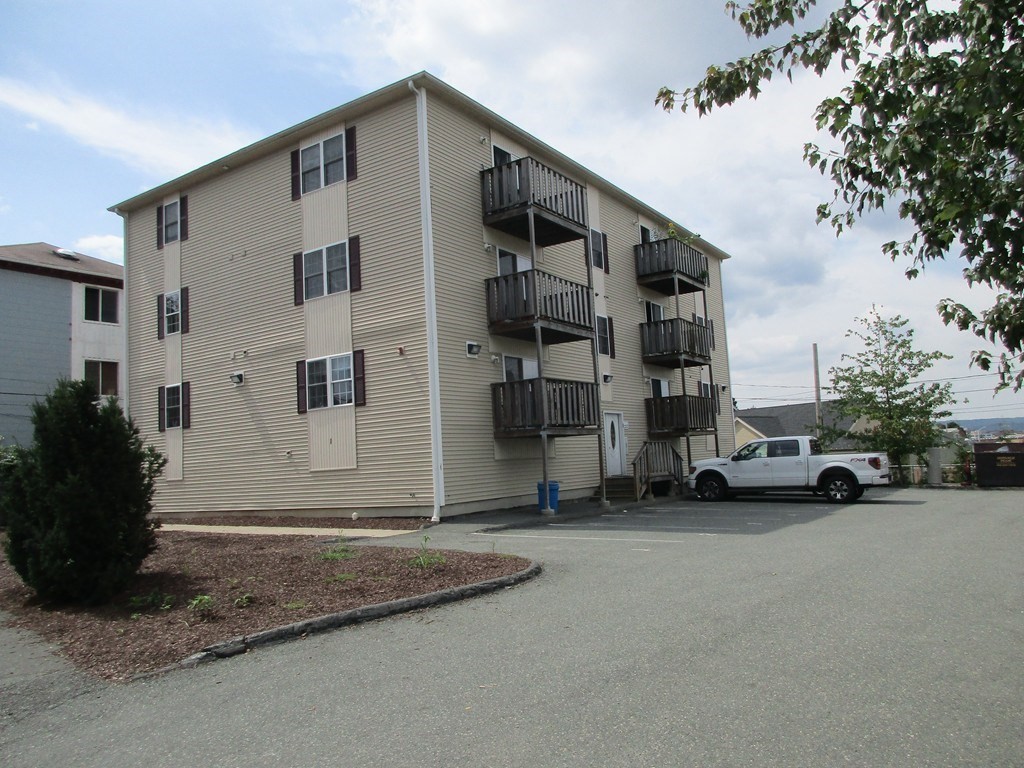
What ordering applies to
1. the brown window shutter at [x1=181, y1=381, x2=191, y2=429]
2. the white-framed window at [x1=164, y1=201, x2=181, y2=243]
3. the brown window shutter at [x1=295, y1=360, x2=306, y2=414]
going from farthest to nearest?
the white-framed window at [x1=164, y1=201, x2=181, y2=243]
the brown window shutter at [x1=181, y1=381, x2=191, y2=429]
the brown window shutter at [x1=295, y1=360, x2=306, y2=414]

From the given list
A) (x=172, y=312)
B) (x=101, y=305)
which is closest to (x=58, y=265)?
(x=101, y=305)

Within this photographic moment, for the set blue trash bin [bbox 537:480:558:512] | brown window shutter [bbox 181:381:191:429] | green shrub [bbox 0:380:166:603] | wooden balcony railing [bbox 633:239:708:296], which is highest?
wooden balcony railing [bbox 633:239:708:296]

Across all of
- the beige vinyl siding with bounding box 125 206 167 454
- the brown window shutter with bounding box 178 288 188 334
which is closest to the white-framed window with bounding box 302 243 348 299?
the brown window shutter with bounding box 178 288 188 334

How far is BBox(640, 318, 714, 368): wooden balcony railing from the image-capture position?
25.1 metres

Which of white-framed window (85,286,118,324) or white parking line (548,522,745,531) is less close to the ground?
white-framed window (85,286,118,324)

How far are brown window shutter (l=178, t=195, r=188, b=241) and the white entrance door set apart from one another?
13.5 meters

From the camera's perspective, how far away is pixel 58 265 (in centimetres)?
2855

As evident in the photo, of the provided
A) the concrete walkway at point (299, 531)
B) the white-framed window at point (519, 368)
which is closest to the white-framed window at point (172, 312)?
the concrete walkway at point (299, 531)

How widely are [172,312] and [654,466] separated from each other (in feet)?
48.4

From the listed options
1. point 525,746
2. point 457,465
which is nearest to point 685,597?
point 525,746

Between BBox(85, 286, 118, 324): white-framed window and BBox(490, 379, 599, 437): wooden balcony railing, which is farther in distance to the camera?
BBox(85, 286, 118, 324): white-framed window

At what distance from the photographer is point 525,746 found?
410cm

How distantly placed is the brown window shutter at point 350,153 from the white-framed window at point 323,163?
141 millimetres

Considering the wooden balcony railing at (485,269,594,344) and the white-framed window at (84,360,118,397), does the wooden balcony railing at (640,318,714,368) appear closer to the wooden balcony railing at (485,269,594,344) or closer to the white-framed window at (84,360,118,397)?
the wooden balcony railing at (485,269,594,344)
